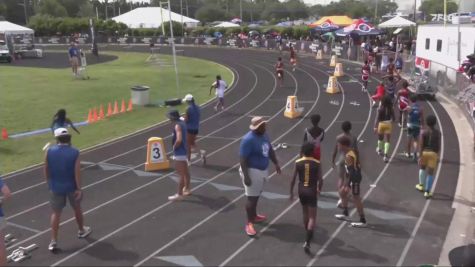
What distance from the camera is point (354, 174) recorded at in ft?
27.8

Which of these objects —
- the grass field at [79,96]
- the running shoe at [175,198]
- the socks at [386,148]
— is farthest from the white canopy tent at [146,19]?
the running shoe at [175,198]

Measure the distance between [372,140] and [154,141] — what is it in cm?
688

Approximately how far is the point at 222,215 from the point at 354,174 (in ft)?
8.88

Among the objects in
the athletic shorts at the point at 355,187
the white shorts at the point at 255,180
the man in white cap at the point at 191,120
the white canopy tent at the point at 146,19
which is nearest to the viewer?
the white shorts at the point at 255,180

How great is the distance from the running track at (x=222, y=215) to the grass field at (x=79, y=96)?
5.78ft

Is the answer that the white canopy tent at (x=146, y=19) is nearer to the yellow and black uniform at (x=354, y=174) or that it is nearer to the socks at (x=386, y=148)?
the socks at (x=386, y=148)

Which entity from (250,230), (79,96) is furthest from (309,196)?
(79,96)

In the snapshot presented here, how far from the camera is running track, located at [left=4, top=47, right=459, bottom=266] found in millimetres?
7832

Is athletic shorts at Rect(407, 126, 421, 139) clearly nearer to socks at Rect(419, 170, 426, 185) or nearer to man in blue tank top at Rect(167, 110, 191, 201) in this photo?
socks at Rect(419, 170, 426, 185)

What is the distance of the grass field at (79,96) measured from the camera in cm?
1595

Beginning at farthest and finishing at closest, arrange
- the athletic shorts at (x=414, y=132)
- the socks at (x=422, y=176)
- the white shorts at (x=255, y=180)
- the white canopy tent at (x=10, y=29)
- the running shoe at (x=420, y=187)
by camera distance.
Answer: the white canopy tent at (x=10, y=29)
the athletic shorts at (x=414, y=132)
the running shoe at (x=420, y=187)
the socks at (x=422, y=176)
the white shorts at (x=255, y=180)

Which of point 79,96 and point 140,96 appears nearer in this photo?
point 140,96

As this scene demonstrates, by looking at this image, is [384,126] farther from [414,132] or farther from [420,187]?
[420,187]

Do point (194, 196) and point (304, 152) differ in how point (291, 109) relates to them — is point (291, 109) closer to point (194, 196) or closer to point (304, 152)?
Answer: point (194, 196)
